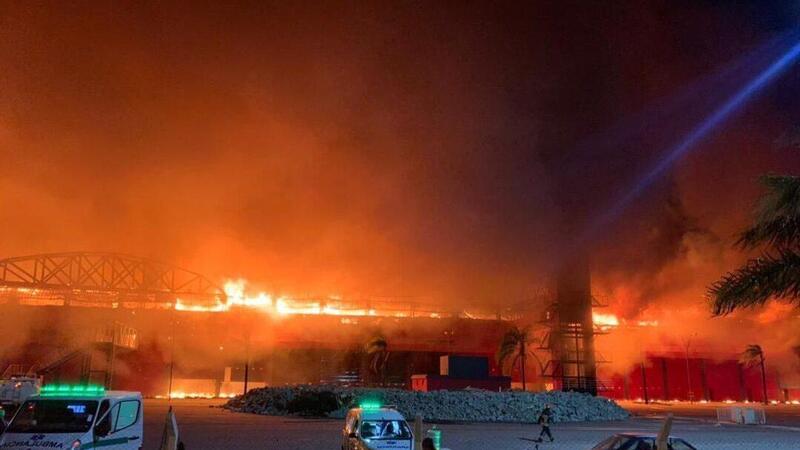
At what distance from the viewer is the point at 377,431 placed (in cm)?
1512

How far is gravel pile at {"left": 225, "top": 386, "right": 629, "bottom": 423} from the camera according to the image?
33.8 metres

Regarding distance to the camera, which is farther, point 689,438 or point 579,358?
point 579,358

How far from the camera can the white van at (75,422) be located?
1144cm

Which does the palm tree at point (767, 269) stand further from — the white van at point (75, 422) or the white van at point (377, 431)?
the white van at point (75, 422)

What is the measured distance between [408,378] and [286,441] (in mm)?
55946

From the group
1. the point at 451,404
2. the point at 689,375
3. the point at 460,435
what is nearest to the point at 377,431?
the point at 460,435

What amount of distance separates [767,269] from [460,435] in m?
18.5

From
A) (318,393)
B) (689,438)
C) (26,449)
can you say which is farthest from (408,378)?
(26,449)

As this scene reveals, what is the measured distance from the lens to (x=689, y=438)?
84.6 feet

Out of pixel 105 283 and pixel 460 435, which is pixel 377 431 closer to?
pixel 460 435

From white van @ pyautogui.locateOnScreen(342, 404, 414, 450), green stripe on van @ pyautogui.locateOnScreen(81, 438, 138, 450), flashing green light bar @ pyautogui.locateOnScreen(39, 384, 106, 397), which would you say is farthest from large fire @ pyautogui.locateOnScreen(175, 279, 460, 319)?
green stripe on van @ pyautogui.locateOnScreen(81, 438, 138, 450)

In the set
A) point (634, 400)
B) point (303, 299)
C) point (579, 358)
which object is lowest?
point (634, 400)

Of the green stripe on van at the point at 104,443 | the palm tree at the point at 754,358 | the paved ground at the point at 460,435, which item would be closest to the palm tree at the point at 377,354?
the paved ground at the point at 460,435

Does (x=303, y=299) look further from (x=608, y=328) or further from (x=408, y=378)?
(x=608, y=328)
